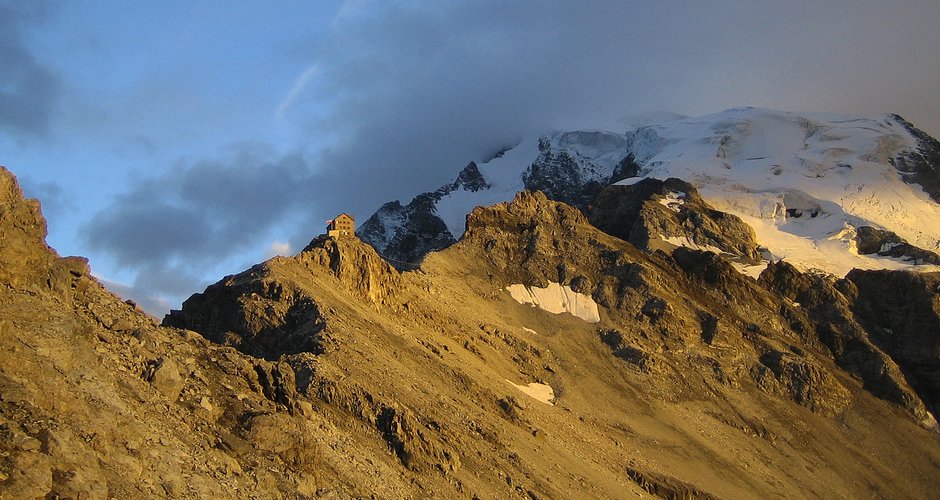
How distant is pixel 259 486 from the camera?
4684cm

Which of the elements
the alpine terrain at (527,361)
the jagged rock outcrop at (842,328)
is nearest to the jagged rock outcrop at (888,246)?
the alpine terrain at (527,361)

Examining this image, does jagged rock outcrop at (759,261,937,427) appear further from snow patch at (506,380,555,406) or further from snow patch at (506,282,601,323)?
snow patch at (506,380,555,406)

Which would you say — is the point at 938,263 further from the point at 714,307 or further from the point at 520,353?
the point at 520,353

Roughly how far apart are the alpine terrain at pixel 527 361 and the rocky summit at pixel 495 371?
217 mm

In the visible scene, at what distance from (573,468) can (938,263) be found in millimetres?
104025

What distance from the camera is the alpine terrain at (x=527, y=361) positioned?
4616 centimetres

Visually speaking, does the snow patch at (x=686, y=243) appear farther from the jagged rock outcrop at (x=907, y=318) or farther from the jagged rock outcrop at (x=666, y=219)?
the jagged rock outcrop at (x=907, y=318)

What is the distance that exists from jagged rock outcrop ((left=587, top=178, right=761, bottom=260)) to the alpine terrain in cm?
54

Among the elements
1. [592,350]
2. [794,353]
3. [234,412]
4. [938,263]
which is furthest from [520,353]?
[938,263]

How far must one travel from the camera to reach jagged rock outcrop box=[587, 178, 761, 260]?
160 m

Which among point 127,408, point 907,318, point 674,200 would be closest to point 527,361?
point 907,318

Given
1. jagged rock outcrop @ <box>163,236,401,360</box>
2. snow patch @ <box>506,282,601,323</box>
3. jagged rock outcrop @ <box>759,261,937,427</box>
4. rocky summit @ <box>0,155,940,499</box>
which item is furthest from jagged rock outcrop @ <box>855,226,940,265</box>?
jagged rock outcrop @ <box>163,236,401,360</box>

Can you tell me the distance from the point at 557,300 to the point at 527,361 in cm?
2126

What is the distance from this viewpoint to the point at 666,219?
535 feet
